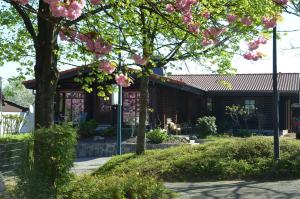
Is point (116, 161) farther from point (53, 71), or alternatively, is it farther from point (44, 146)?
point (44, 146)

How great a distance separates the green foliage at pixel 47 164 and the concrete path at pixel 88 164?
719 cm

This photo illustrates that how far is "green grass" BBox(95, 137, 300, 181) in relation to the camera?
42.1ft

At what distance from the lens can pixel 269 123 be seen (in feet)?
113

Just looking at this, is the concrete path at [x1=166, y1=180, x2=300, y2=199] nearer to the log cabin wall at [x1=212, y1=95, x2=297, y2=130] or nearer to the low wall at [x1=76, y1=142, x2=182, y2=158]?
the low wall at [x1=76, y1=142, x2=182, y2=158]

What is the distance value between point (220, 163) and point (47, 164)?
220 inches

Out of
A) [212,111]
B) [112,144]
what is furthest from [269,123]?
[112,144]

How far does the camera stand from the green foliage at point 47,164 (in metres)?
9.08

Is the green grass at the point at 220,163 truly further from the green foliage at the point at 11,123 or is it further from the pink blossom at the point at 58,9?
the green foliage at the point at 11,123

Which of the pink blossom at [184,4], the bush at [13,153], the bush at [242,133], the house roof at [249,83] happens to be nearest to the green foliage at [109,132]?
the bush at [242,133]

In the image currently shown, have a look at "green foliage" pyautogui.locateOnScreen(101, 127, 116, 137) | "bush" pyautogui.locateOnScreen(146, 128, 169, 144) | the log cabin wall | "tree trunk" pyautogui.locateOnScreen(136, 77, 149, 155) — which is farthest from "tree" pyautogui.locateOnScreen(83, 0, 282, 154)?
the log cabin wall

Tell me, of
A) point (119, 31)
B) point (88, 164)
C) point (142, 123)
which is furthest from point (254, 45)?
point (88, 164)

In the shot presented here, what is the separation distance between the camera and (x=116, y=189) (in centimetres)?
952

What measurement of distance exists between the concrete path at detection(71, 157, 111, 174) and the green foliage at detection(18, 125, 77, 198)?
23.6 ft

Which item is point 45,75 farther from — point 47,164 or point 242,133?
point 242,133
